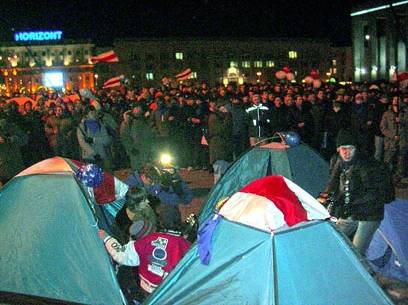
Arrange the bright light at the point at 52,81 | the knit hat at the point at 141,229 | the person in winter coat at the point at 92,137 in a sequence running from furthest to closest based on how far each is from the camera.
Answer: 1. the bright light at the point at 52,81
2. the person in winter coat at the point at 92,137
3. the knit hat at the point at 141,229

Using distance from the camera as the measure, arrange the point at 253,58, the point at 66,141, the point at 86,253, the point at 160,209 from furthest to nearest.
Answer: the point at 253,58
the point at 66,141
the point at 160,209
the point at 86,253

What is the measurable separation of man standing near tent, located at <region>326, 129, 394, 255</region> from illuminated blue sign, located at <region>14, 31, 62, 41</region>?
331 feet

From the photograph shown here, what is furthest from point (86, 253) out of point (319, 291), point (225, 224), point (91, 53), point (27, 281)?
point (91, 53)

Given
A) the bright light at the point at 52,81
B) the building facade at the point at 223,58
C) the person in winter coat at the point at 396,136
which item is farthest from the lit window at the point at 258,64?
the person in winter coat at the point at 396,136

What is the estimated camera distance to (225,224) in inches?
179

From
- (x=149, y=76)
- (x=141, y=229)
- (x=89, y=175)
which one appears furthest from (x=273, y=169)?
(x=149, y=76)

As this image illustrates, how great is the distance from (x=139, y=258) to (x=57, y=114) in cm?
1021

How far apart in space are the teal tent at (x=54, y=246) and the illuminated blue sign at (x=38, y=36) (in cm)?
9975

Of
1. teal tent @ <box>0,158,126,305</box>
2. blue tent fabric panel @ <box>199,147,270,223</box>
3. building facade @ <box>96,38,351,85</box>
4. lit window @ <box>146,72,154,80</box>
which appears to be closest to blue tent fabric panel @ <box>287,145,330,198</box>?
blue tent fabric panel @ <box>199,147,270,223</box>

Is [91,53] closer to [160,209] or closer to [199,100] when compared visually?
[199,100]

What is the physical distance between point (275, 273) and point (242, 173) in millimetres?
3761

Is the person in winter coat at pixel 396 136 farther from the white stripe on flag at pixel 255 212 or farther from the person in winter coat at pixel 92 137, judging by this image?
the white stripe on flag at pixel 255 212

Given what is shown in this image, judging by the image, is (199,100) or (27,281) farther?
(199,100)

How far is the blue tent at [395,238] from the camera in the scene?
638cm
